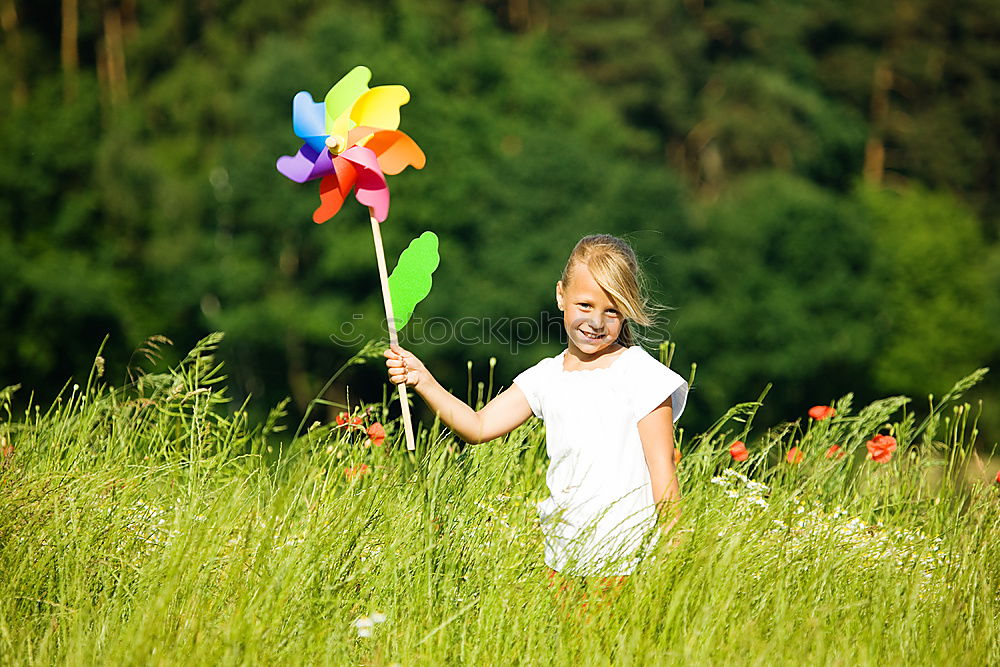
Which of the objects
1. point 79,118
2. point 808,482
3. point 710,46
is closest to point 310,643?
point 808,482

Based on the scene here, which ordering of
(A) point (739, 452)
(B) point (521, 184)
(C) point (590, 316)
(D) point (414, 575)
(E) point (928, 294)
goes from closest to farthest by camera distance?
1. (D) point (414, 575)
2. (C) point (590, 316)
3. (A) point (739, 452)
4. (B) point (521, 184)
5. (E) point (928, 294)

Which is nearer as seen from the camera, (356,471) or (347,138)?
(356,471)

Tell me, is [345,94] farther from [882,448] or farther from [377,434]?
[882,448]

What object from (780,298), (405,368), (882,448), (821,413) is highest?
(405,368)

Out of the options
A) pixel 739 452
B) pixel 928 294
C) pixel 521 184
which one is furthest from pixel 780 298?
pixel 739 452

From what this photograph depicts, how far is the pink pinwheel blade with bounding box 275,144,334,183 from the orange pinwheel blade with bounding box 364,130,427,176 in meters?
0.16

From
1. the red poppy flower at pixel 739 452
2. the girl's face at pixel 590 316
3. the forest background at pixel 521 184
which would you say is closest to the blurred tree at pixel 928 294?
the forest background at pixel 521 184

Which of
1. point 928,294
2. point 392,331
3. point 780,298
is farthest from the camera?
point 928,294

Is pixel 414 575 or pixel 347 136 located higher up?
pixel 347 136

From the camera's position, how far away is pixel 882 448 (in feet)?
13.8

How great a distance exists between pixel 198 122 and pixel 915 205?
16.7 meters

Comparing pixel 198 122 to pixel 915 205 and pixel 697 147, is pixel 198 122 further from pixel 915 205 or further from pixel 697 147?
pixel 915 205

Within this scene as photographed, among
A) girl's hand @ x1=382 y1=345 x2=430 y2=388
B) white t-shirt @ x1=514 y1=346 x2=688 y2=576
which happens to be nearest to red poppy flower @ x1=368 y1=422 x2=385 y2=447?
girl's hand @ x1=382 y1=345 x2=430 y2=388

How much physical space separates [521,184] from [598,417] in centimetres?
2170
